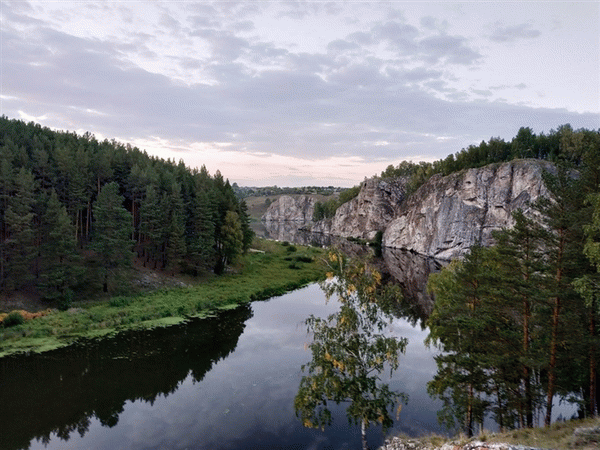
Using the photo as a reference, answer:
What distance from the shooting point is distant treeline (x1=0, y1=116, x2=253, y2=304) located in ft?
135

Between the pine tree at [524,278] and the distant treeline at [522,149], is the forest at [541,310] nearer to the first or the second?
the pine tree at [524,278]

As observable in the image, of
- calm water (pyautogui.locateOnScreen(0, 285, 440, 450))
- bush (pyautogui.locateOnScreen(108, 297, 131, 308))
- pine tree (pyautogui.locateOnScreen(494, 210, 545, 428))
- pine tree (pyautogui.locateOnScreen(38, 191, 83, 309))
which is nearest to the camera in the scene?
pine tree (pyautogui.locateOnScreen(494, 210, 545, 428))

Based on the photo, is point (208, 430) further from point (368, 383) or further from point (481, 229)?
point (481, 229)

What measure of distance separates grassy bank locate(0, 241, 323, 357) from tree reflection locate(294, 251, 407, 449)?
2.12 m

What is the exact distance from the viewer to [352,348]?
17.4 meters

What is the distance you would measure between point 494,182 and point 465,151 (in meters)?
21.3

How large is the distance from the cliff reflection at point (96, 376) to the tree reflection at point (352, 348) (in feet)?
44.8

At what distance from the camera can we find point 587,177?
15.1 m

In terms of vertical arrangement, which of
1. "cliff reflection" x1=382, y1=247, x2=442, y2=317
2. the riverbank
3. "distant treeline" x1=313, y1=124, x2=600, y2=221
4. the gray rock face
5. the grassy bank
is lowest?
the grassy bank

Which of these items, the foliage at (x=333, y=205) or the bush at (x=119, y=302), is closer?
the bush at (x=119, y=302)

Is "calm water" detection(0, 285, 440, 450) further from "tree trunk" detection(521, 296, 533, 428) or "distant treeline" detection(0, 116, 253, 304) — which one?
"distant treeline" detection(0, 116, 253, 304)

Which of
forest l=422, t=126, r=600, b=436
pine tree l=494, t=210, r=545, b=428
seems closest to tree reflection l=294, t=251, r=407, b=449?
forest l=422, t=126, r=600, b=436

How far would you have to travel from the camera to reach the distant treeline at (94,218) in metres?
41.2

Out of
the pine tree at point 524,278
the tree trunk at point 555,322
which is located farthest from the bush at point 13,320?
the tree trunk at point 555,322
